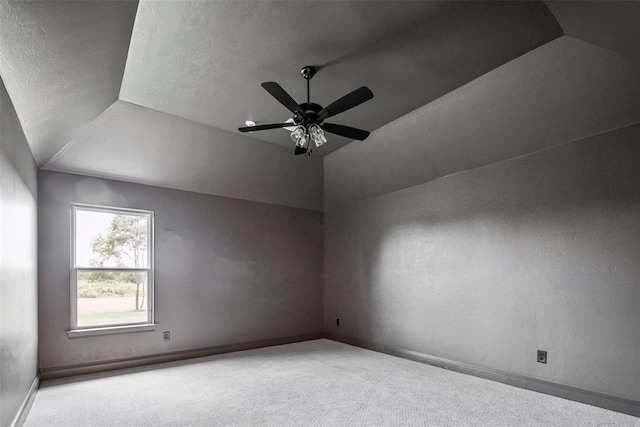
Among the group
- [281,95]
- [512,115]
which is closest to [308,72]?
[281,95]

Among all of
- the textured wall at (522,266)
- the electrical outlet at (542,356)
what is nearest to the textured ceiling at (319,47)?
the textured wall at (522,266)

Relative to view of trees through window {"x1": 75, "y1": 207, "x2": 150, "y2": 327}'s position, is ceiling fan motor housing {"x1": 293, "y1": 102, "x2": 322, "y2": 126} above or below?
above

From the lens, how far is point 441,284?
15.8ft

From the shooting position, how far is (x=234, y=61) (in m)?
3.14

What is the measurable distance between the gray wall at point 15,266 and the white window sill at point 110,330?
0.45 meters

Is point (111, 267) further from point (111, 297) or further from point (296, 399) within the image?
point (296, 399)

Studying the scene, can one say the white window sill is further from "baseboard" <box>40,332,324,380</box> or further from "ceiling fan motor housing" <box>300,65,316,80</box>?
"ceiling fan motor housing" <box>300,65,316,80</box>

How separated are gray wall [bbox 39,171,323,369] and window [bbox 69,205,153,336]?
0.38 feet

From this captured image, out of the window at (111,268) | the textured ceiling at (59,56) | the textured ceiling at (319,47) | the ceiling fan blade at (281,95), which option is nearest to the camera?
the textured ceiling at (59,56)

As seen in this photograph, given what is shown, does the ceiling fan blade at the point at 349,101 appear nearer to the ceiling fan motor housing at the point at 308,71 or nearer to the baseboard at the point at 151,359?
the ceiling fan motor housing at the point at 308,71

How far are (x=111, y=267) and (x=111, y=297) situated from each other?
0.36m

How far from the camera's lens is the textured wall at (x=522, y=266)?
3.31m

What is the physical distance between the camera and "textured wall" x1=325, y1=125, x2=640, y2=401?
331cm

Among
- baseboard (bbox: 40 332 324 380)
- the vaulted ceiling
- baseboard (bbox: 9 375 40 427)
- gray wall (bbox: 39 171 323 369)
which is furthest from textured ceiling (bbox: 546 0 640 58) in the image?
baseboard (bbox: 40 332 324 380)
